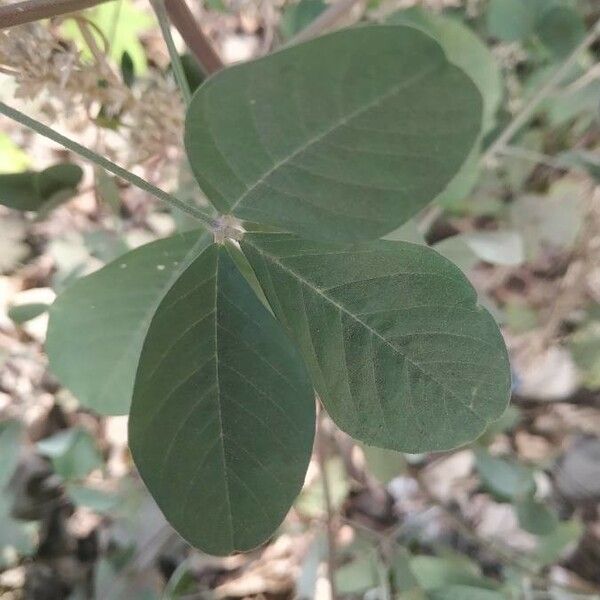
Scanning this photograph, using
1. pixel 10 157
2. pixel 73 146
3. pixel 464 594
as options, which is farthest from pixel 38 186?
pixel 10 157

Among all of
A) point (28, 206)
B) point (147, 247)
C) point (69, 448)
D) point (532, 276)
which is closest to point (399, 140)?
point (147, 247)

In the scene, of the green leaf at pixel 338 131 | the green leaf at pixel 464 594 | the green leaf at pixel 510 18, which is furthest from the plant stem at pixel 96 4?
the green leaf at pixel 464 594

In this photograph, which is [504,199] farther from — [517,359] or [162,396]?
[162,396]

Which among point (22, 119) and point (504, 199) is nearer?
point (22, 119)

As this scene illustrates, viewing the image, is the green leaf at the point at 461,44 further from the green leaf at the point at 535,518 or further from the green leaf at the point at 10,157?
the green leaf at the point at 10,157

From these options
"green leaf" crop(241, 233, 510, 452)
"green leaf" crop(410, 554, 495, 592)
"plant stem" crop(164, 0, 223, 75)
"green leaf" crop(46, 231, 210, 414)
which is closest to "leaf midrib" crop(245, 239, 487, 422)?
"green leaf" crop(241, 233, 510, 452)

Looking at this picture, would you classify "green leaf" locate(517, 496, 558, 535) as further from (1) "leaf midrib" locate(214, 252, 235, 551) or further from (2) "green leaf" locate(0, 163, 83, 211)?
(2) "green leaf" locate(0, 163, 83, 211)
